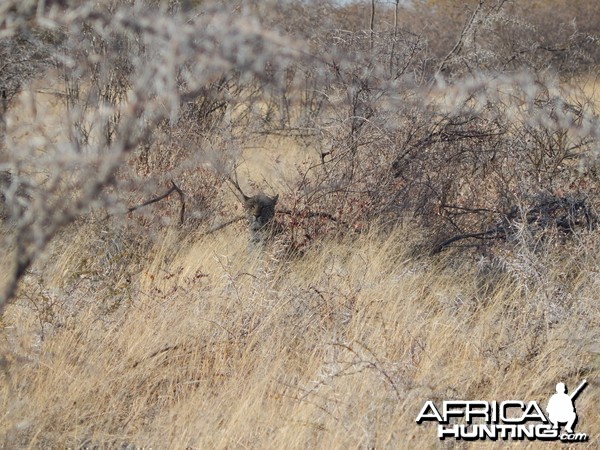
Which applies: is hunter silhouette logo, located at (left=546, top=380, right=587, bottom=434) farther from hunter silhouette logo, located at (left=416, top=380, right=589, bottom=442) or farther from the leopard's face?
the leopard's face

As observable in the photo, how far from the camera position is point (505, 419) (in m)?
3.16

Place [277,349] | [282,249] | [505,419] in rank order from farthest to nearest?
1. [282,249]
2. [277,349]
3. [505,419]

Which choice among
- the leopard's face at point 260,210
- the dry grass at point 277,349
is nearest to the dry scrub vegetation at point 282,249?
the dry grass at point 277,349

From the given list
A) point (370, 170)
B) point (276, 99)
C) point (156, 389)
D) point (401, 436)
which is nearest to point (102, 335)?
point (156, 389)

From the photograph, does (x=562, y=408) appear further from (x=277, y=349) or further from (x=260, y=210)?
(x=260, y=210)

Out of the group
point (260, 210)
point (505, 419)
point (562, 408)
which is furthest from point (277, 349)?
point (260, 210)

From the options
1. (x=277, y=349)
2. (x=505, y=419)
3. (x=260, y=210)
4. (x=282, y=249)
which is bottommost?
(x=505, y=419)

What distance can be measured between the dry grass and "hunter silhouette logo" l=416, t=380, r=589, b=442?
2.3 inches

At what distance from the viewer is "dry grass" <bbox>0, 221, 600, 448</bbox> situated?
10.1 ft

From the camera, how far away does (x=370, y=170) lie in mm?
5684

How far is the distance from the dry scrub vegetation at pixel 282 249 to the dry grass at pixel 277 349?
0.6 inches

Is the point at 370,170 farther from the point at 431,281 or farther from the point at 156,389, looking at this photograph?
the point at 156,389

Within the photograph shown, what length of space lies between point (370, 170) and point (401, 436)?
9.65 ft

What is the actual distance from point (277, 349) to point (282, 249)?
4.15ft
